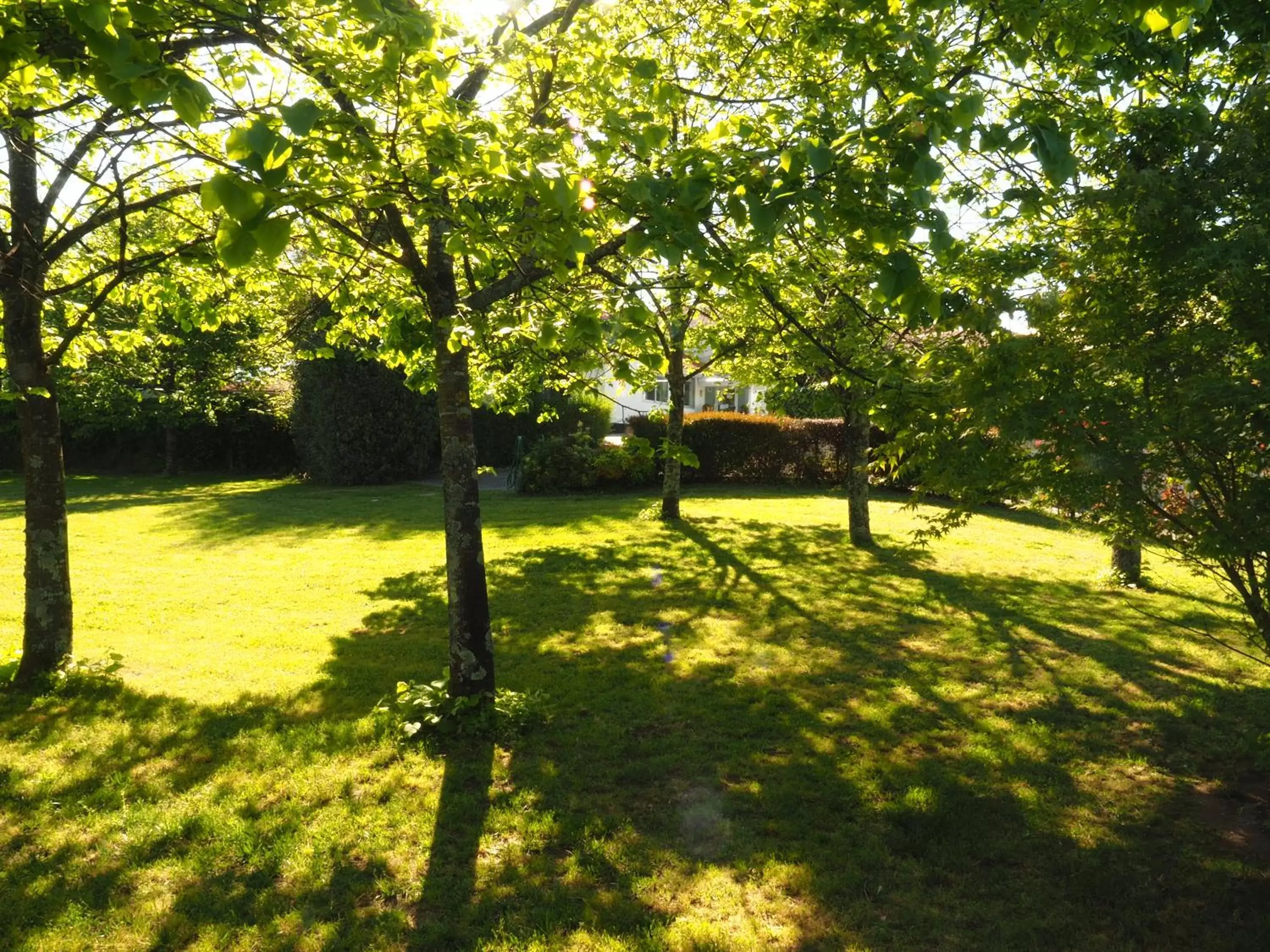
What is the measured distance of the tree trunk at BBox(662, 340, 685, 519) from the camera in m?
13.9

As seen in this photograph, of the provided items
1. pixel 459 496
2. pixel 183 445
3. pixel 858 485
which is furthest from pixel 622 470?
pixel 183 445

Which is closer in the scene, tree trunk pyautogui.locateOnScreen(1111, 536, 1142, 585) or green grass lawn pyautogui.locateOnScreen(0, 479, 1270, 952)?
green grass lawn pyautogui.locateOnScreen(0, 479, 1270, 952)

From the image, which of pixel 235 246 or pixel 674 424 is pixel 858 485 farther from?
pixel 235 246

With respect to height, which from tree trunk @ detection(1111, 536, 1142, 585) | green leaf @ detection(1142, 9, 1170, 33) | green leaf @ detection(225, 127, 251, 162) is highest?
green leaf @ detection(1142, 9, 1170, 33)

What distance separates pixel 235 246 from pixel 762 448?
62.9 ft

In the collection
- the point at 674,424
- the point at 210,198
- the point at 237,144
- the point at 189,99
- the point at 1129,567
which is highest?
the point at 189,99

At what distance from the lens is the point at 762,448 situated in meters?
21.1

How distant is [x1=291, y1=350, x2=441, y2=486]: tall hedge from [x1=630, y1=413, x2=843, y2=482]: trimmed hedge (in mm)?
6220

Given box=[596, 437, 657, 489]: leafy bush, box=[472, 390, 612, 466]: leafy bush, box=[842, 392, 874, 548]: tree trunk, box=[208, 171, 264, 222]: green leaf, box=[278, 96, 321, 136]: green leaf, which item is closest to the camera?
box=[278, 96, 321, 136]: green leaf

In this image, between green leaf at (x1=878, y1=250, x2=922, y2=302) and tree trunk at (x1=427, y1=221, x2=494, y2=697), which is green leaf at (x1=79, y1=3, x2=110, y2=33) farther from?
tree trunk at (x1=427, y1=221, x2=494, y2=697)

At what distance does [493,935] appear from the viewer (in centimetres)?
347

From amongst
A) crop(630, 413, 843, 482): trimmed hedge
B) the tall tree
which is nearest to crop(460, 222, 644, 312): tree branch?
the tall tree

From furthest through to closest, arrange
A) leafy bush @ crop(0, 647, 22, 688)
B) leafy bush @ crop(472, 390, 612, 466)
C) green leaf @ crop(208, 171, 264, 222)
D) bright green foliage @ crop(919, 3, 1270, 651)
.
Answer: leafy bush @ crop(472, 390, 612, 466)
leafy bush @ crop(0, 647, 22, 688)
bright green foliage @ crop(919, 3, 1270, 651)
green leaf @ crop(208, 171, 264, 222)

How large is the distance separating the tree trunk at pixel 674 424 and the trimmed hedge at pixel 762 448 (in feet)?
17.3
